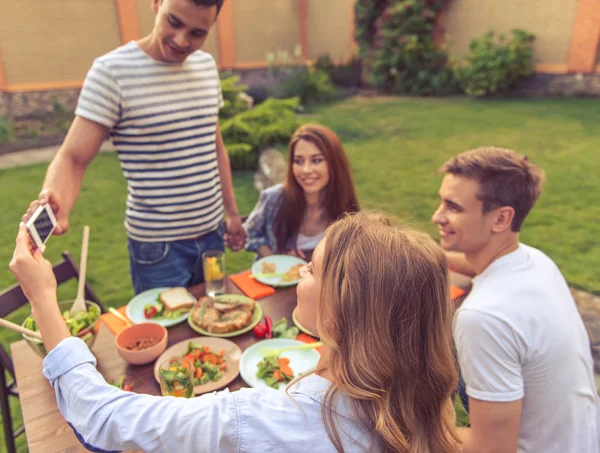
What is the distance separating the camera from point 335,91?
1267cm

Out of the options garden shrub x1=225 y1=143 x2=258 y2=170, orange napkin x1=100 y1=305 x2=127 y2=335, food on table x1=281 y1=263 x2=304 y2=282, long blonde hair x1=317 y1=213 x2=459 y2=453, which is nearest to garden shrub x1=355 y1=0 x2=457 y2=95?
garden shrub x1=225 y1=143 x2=258 y2=170

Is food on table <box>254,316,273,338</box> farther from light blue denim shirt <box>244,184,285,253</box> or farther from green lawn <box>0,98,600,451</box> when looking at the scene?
green lawn <box>0,98,600,451</box>

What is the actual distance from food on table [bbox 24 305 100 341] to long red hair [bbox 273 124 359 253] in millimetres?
1362

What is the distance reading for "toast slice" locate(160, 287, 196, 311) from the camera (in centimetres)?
211

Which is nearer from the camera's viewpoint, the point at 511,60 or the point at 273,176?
the point at 273,176

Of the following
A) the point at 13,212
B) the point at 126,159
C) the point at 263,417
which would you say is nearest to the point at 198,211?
the point at 126,159

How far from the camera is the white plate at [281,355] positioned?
1701mm

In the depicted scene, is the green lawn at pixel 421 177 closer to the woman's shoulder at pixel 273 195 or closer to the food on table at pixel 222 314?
the food on table at pixel 222 314

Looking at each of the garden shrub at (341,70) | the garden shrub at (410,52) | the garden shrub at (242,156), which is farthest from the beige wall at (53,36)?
the garden shrub at (410,52)

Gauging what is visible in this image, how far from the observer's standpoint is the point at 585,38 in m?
9.63

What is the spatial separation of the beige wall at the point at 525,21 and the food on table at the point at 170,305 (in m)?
11.1

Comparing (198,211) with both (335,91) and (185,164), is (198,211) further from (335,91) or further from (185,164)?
(335,91)

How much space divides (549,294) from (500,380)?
0.39m

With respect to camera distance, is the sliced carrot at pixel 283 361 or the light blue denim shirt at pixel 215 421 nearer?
the light blue denim shirt at pixel 215 421
